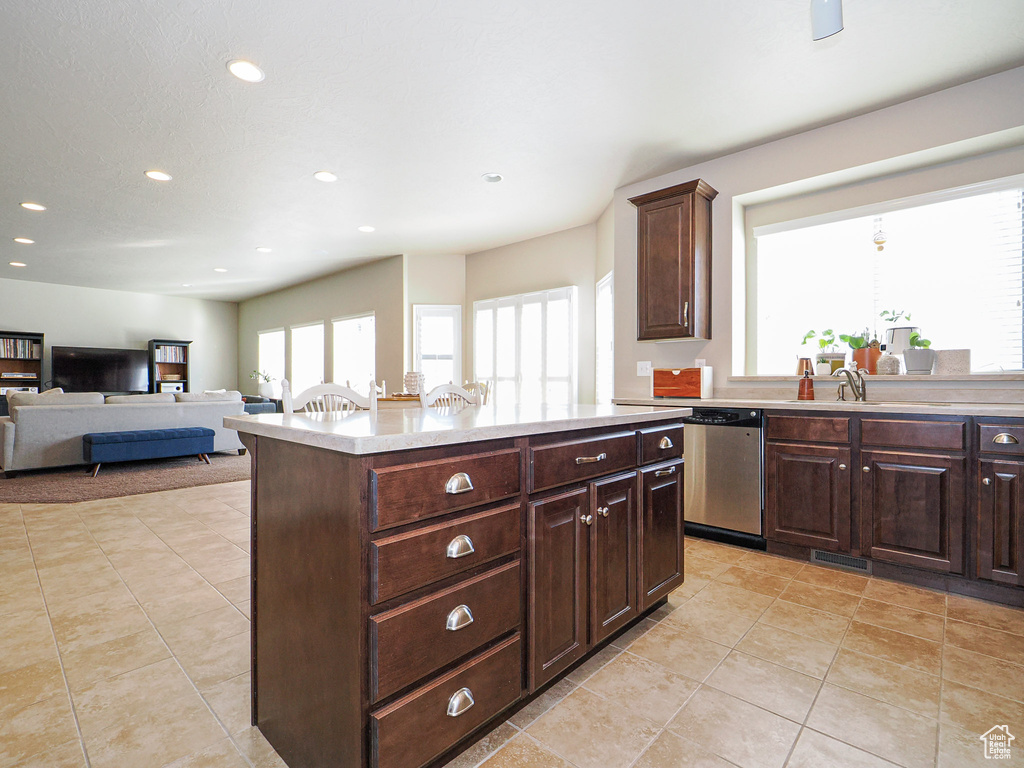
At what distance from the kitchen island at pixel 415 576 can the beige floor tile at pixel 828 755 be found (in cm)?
63

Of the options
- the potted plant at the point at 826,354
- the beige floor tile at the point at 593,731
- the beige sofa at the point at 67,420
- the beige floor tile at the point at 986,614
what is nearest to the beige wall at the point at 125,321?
the beige sofa at the point at 67,420

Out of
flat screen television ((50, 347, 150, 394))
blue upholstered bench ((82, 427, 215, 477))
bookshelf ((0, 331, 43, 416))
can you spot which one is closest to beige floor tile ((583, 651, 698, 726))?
blue upholstered bench ((82, 427, 215, 477))

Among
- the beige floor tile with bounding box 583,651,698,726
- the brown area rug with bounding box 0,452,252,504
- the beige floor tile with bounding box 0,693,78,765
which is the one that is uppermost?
the brown area rug with bounding box 0,452,252,504

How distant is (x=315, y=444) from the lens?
116 cm

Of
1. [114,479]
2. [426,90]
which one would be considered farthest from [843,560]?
[114,479]

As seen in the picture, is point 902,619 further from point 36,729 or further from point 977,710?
point 36,729

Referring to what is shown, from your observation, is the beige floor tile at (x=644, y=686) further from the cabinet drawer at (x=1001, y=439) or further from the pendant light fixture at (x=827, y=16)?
the pendant light fixture at (x=827, y=16)

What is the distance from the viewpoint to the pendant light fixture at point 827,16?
5.09 feet

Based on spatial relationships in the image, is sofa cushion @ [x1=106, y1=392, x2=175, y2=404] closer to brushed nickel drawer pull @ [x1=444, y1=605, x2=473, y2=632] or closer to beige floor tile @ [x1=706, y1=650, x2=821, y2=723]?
brushed nickel drawer pull @ [x1=444, y1=605, x2=473, y2=632]

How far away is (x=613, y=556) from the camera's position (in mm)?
1799

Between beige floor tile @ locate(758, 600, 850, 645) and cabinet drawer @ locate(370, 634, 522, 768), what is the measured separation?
134 cm

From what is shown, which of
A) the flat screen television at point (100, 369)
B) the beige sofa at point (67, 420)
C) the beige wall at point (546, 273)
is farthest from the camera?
the flat screen television at point (100, 369)

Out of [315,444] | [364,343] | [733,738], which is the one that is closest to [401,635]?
[315,444]

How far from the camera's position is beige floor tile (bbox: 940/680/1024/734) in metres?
1.49
